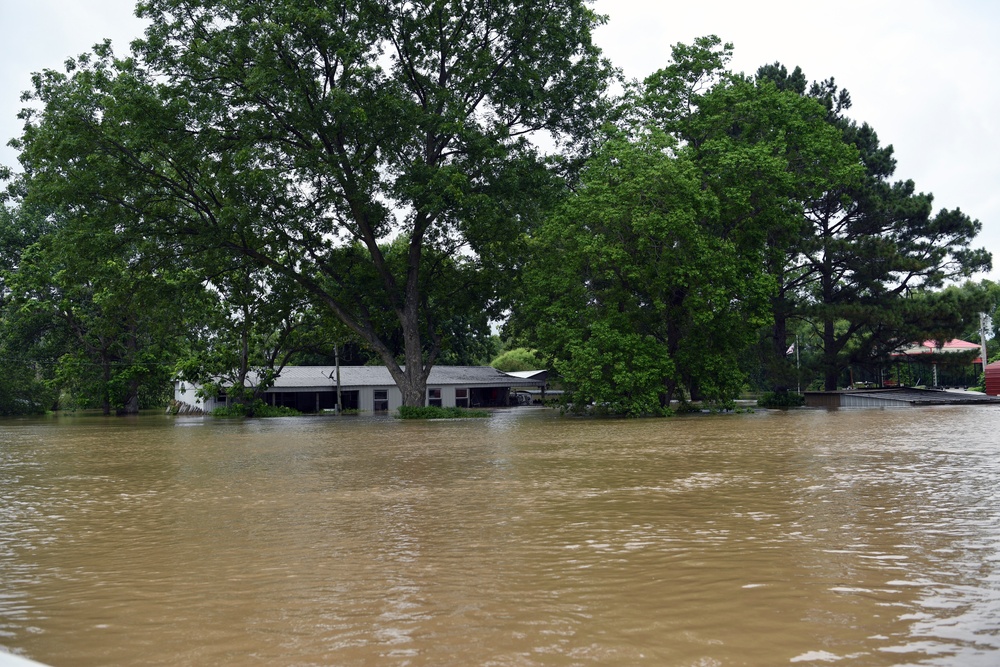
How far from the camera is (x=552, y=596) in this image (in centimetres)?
571

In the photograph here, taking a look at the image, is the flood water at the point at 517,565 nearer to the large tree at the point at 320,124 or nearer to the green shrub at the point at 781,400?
the large tree at the point at 320,124

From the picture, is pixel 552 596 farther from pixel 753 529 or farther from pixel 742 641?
pixel 753 529

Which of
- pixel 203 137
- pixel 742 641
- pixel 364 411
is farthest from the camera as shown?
pixel 364 411

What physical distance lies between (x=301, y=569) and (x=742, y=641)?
3523 mm

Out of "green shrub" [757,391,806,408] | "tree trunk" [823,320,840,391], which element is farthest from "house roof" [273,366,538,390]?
"tree trunk" [823,320,840,391]

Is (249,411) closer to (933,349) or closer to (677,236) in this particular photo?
(677,236)

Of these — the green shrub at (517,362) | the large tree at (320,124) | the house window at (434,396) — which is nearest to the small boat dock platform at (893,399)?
the large tree at (320,124)

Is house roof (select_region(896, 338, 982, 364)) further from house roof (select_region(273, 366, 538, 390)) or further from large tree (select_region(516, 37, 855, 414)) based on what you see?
house roof (select_region(273, 366, 538, 390))

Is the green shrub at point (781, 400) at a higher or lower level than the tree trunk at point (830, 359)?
lower

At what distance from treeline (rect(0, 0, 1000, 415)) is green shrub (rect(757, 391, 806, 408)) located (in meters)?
1.41

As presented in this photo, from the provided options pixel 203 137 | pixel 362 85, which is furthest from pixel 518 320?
pixel 203 137

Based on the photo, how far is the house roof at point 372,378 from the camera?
201 ft

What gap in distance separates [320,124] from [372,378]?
30.6m

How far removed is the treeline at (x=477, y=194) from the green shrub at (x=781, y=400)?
141 centimetres
